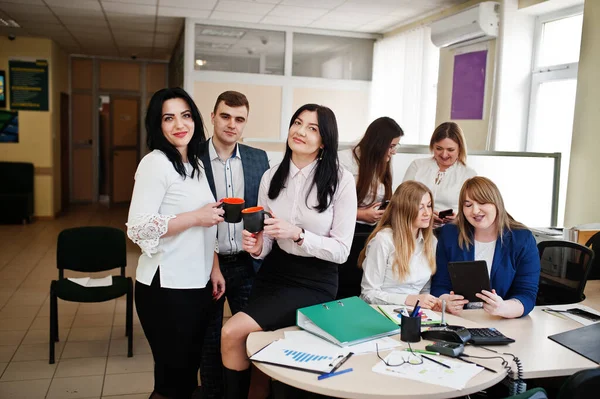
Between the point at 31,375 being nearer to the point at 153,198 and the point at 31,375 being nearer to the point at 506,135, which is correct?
the point at 153,198

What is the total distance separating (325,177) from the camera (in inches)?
92.2

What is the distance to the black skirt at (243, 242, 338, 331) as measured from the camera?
2199mm

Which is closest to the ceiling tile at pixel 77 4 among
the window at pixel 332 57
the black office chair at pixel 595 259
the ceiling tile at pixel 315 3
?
the ceiling tile at pixel 315 3

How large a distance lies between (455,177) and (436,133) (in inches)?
13.1

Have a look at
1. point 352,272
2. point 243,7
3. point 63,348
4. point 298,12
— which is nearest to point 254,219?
point 352,272

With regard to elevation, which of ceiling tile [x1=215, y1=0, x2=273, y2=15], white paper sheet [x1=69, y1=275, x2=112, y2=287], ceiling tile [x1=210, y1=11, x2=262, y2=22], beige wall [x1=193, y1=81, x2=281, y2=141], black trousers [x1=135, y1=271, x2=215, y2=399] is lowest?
white paper sheet [x1=69, y1=275, x2=112, y2=287]

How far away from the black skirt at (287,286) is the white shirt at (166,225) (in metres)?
0.27

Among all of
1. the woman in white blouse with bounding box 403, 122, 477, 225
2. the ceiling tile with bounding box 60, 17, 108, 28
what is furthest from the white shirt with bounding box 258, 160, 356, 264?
the ceiling tile with bounding box 60, 17, 108, 28

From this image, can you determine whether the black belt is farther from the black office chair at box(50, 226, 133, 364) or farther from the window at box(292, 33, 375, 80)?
the window at box(292, 33, 375, 80)

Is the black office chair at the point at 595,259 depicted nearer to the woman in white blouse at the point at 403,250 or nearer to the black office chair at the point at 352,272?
the woman in white blouse at the point at 403,250

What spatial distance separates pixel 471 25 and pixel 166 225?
14.1ft

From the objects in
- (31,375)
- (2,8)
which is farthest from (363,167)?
(2,8)

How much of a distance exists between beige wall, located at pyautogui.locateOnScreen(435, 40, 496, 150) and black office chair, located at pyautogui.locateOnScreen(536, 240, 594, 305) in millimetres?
2595

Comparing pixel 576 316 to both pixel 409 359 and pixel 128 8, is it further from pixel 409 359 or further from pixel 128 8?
pixel 128 8
